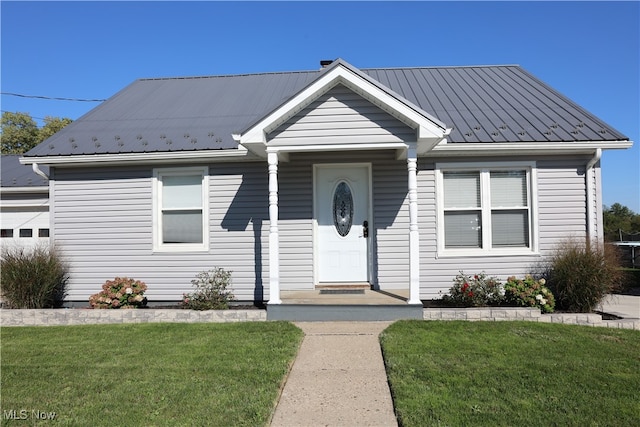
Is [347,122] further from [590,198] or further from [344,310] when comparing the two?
[590,198]

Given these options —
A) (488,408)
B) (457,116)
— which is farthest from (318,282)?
(488,408)

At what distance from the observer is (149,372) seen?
191 inches

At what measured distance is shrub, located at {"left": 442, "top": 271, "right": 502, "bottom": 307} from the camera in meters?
7.40

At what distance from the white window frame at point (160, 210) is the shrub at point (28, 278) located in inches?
77.6

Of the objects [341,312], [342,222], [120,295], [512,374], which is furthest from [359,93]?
[120,295]

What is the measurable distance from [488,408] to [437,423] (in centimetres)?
59

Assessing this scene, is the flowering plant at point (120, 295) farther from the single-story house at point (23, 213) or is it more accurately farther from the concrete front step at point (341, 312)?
the single-story house at point (23, 213)

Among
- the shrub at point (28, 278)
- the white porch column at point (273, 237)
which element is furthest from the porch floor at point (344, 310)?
the shrub at point (28, 278)

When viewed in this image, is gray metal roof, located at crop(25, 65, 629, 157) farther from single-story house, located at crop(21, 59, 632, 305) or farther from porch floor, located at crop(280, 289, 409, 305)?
porch floor, located at crop(280, 289, 409, 305)

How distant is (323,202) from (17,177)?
9187 millimetres

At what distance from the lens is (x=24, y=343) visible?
6180 mm

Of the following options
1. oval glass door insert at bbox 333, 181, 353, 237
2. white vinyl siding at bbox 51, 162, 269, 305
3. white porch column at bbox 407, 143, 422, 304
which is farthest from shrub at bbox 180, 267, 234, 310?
white porch column at bbox 407, 143, 422, 304

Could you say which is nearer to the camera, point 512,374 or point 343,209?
point 512,374

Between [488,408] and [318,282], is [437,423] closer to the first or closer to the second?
[488,408]
